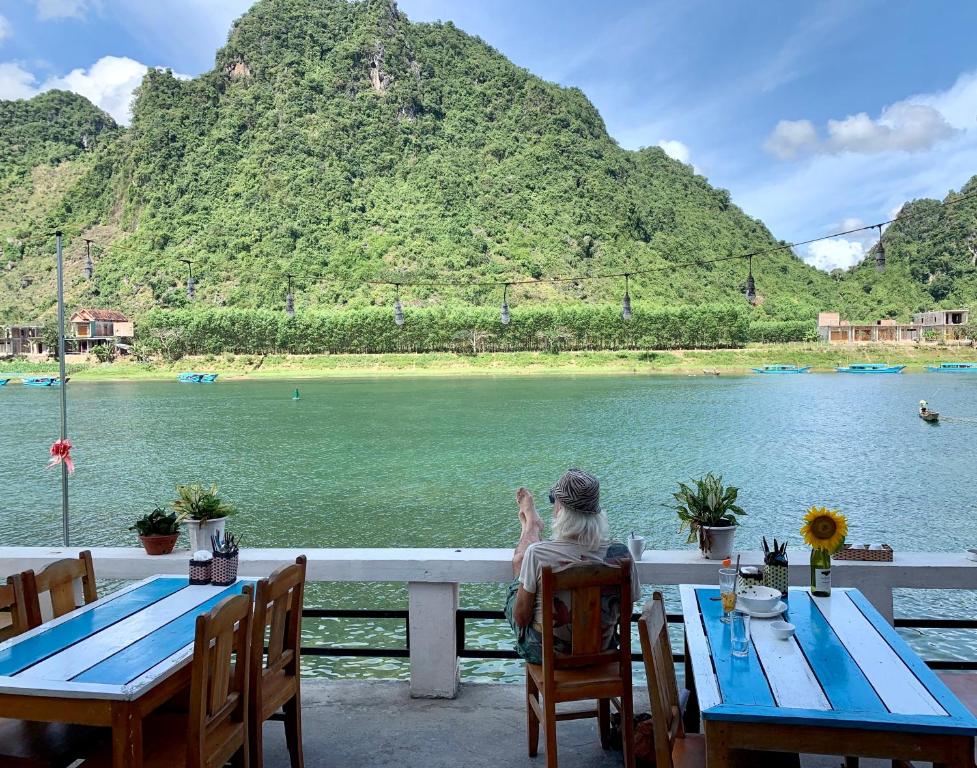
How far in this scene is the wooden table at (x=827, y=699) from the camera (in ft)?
5.38

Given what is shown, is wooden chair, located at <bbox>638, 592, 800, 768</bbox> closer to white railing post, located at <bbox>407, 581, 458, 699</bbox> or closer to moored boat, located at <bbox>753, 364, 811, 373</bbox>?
white railing post, located at <bbox>407, 581, 458, 699</bbox>

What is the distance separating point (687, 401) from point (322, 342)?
34.1m

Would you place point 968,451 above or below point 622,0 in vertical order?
below

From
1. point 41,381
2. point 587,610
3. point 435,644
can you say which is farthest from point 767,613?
point 41,381

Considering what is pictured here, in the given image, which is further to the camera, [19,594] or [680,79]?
[680,79]

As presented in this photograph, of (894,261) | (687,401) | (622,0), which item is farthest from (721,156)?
(687,401)

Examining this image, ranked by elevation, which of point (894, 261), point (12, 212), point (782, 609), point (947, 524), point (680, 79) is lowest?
point (947, 524)

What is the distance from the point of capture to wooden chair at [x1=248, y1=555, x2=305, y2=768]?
2.26 m

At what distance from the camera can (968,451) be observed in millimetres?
23844

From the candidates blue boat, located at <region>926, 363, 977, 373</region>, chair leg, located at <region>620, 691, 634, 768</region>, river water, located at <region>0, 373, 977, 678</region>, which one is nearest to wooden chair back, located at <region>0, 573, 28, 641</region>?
chair leg, located at <region>620, 691, 634, 768</region>

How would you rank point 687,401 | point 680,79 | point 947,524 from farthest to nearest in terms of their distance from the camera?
1. point 680,79
2. point 687,401
3. point 947,524

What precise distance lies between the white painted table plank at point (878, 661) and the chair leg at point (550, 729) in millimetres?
872

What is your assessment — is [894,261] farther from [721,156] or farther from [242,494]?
[242,494]

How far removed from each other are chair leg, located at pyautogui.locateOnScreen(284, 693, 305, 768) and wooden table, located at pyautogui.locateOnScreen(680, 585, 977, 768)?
1.34 metres
